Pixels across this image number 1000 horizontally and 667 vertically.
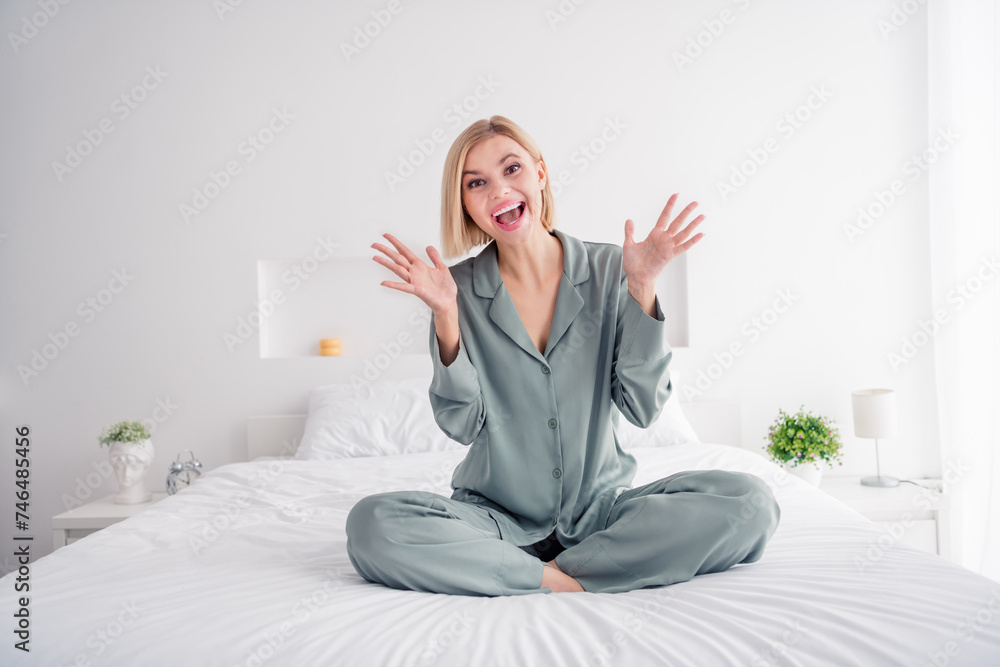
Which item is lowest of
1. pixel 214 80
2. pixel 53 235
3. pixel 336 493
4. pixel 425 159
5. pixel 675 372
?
pixel 336 493

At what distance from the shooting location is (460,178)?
1.54 metres

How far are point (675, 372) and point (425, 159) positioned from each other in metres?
1.44

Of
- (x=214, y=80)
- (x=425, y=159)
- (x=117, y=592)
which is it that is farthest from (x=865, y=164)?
(x=117, y=592)

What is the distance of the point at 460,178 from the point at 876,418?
7.27ft

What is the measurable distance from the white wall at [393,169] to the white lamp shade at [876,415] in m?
0.24

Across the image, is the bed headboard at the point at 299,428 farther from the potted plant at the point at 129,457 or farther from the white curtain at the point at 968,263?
the white curtain at the point at 968,263

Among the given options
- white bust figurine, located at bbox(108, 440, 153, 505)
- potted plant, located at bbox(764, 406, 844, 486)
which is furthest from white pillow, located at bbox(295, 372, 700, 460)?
white bust figurine, located at bbox(108, 440, 153, 505)

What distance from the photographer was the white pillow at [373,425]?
270 centimetres

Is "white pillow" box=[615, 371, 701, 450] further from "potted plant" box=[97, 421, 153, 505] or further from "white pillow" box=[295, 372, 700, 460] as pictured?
"potted plant" box=[97, 421, 153, 505]

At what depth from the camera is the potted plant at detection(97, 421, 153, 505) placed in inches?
112

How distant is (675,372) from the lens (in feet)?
10.2

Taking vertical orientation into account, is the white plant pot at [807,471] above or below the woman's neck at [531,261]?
below

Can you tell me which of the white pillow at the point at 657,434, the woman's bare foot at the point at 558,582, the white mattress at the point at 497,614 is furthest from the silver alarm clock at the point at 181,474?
the woman's bare foot at the point at 558,582

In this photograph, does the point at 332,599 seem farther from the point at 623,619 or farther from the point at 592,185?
the point at 592,185
